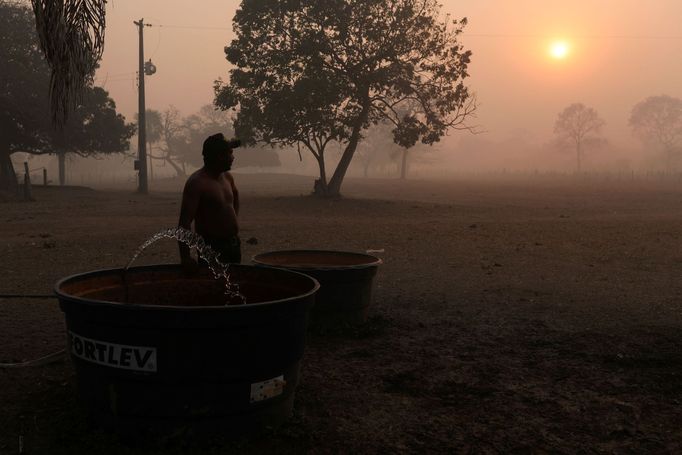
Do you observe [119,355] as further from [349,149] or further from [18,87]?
[18,87]

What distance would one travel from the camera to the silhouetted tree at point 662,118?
119750 millimetres

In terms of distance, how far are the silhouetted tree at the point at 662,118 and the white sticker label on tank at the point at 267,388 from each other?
429ft

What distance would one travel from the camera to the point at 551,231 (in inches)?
611

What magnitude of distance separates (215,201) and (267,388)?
6.14 ft

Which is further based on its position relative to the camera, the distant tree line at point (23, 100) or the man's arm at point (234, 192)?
the distant tree line at point (23, 100)

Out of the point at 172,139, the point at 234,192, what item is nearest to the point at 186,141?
the point at 172,139

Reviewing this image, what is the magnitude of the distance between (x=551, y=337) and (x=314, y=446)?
127 inches

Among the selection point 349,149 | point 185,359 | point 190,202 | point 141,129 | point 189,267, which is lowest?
point 185,359

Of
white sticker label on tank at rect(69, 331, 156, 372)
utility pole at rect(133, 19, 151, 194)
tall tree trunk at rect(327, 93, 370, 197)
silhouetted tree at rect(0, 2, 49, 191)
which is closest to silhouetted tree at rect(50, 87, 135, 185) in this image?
silhouetted tree at rect(0, 2, 49, 191)

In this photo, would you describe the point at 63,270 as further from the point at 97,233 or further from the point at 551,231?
the point at 551,231

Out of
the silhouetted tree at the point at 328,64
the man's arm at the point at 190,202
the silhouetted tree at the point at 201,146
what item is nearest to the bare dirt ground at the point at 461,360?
the man's arm at the point at 190,202

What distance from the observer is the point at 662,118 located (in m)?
120

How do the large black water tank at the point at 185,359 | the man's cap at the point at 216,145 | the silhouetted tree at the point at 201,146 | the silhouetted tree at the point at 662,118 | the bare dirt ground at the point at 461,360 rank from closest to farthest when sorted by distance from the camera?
1. the large black water tank at the point at 185,359
2. the bare dirt ground at the point at 461,360
3. the man's cap at the point at 216,145
4. the silhouetted tree at the point at 201,146
5. the silhouetted tree at the point at 662,118

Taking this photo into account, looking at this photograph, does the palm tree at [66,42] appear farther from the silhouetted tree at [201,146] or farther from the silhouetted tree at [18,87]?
the silhouetted tree at [201,146]
